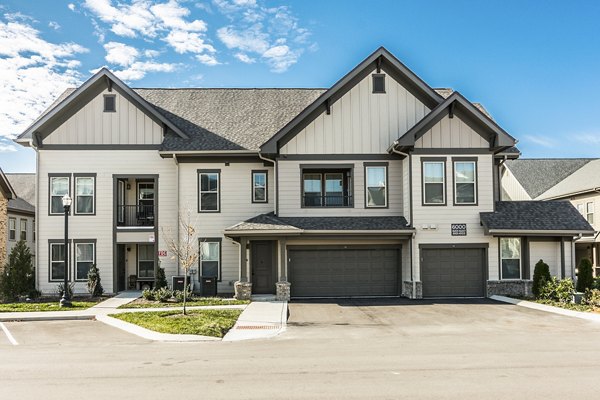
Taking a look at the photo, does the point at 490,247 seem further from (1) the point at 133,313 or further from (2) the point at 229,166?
(1) the point at 133,313

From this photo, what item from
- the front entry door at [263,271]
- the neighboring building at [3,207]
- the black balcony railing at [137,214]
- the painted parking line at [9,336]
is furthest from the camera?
the neighboring building at [3,207]

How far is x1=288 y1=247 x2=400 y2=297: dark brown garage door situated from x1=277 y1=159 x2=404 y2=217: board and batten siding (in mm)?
1606

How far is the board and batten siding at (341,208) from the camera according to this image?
2294 cm

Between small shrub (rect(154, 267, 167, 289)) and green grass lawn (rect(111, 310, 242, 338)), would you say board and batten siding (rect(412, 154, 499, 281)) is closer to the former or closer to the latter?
green grass lawn (rect(111, 310, 242, 338))

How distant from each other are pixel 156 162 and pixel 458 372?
1808 cm

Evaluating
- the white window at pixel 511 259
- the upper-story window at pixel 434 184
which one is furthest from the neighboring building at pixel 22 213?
the white window at pixel 511 259

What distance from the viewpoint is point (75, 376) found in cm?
959

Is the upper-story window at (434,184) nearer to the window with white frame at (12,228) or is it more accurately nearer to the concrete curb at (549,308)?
the concrete curb at (549,308)

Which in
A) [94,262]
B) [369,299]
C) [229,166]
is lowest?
[369,299]

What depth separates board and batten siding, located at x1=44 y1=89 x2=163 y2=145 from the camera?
24.1 meters

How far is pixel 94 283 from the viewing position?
76.2 ft

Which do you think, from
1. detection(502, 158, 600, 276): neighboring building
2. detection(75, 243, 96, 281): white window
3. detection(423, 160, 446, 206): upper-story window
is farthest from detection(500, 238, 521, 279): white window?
detection(75, 243, 96, 281): white window

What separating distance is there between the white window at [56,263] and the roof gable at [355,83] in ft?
34.5

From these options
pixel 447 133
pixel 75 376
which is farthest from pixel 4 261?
pixel 447 133
